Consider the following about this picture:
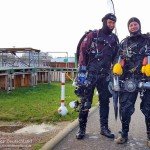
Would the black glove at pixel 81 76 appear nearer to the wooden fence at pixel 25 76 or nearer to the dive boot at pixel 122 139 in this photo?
the dive boot at pixel 122 139

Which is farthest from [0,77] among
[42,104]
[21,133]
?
[21,133]

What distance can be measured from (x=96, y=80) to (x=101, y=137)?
1.05 metres

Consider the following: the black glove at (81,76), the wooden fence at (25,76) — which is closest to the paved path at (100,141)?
the black glove at (81,76)

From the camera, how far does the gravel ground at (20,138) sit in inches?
294

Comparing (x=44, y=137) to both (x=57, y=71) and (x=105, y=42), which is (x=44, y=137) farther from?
(x=57, y=71)

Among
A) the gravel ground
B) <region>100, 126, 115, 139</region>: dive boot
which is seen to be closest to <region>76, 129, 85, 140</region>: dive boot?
<region>100, 126, 115, 139</region>: dive boot

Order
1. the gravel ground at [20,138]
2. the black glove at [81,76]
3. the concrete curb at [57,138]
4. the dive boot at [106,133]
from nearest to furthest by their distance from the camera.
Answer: the concrete curb at [57,138] → the gravel ground at [20,138] → the black glove at [81,76] → the dive boot at [106,133]

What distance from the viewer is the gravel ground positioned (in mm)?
7457

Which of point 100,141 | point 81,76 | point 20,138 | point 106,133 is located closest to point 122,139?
point 100,141

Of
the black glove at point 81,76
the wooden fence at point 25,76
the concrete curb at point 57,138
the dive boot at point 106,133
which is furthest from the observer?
the wooden fence at point 25,76

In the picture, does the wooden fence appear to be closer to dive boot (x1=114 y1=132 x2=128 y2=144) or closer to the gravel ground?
the gravel ground

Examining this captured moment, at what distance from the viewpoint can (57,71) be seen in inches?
1225

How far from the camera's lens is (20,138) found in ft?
27.2

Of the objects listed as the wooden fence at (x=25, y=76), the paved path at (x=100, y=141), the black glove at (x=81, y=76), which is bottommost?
the paved path at (x=100, y=141)
